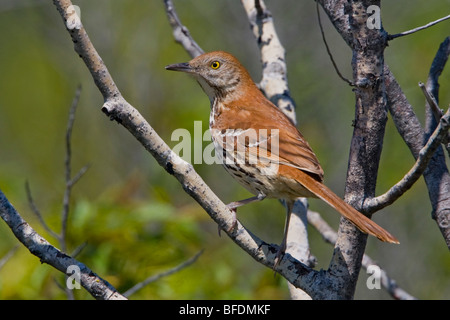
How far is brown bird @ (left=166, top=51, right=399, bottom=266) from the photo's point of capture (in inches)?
129

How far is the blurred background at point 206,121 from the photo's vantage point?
6035 mm

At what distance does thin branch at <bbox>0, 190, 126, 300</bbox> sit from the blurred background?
1636 millimetres

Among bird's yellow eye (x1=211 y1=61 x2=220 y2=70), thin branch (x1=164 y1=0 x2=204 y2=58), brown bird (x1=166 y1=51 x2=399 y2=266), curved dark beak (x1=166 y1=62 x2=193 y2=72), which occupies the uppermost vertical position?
thin branch (x1=164 y1=0 x2=204 y2=58)

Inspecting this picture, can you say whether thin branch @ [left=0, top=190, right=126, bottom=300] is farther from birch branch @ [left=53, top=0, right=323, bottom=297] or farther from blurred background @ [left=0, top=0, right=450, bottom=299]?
blurred background @ [left=0, top=0, right=450, bottom=299]

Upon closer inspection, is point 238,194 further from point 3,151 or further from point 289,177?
point 3,151

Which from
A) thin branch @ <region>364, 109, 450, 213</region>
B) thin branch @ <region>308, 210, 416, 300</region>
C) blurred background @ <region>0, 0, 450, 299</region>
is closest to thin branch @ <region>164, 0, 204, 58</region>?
blurred background @ <region>0, 0, 450, 299</region>

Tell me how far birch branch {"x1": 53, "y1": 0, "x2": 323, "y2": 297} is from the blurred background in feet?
4.79

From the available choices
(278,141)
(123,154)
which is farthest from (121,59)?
(278,141)

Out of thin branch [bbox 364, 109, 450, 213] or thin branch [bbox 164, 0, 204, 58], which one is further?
thin branch [bbox 164, 0, 204, 58]

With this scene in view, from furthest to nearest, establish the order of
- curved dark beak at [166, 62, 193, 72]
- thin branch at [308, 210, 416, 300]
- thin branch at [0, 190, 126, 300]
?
curved dark beak at [166, 62, 193, 72] < thin branch at [308, 210, 416, 300] < thin branch at [0, 190, 126, 300]

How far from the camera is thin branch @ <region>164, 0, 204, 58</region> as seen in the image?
455 cm

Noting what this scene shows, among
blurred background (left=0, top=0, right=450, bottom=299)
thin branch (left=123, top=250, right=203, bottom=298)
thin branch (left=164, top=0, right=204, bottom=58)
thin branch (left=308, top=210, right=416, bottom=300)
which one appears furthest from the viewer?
blurred background (left=0, top=0, right=450, bottom=299)

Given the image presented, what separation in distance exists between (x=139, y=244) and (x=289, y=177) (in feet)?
4.33

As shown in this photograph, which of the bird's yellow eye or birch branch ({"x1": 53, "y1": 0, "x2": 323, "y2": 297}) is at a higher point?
the bird's yellow eye
